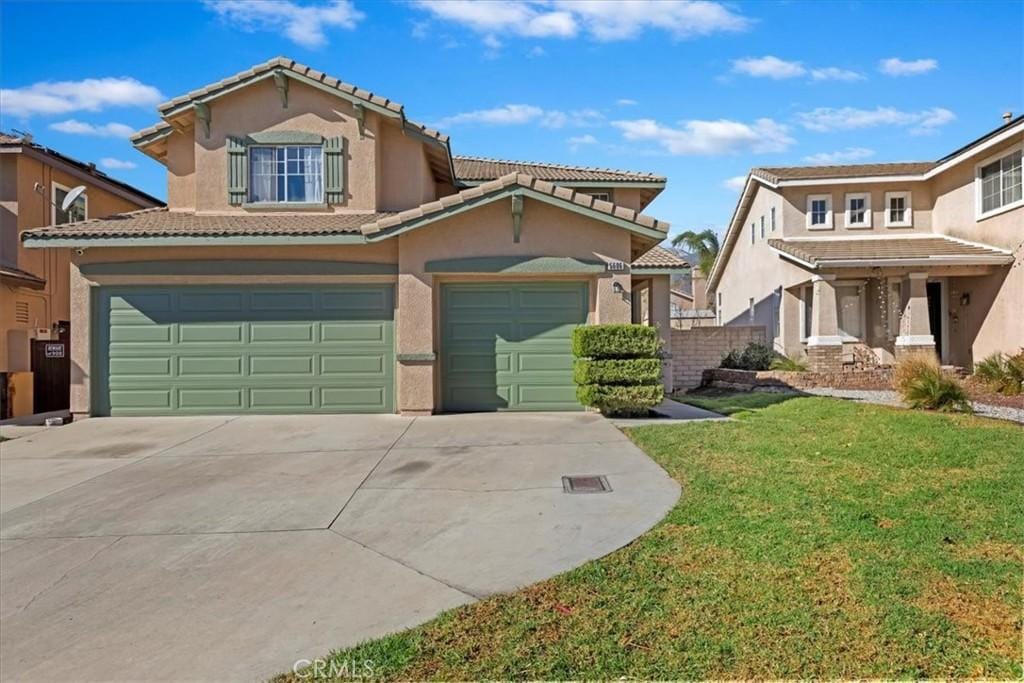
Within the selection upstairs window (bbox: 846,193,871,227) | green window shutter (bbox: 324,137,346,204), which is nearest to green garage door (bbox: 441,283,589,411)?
green window shutter (bbox: 324,137,346,204)

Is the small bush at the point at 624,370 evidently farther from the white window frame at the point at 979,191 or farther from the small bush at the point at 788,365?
the white window frame at the point at 979,191

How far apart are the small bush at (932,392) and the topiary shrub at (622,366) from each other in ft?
14.5

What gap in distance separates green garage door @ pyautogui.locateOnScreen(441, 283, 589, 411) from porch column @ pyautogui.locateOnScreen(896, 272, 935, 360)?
1239 centimetres

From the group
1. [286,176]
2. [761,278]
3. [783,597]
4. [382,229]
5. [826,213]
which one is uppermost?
[826,213]

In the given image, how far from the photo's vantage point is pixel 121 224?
1201cm

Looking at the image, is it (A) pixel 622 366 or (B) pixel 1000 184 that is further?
(B) pixel 1000 184

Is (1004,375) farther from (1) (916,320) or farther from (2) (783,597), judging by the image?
(2) (783,597)

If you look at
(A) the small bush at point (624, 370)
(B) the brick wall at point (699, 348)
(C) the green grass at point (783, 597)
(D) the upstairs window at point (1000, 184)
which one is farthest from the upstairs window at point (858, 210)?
(C) the green grass at point (783, 597)

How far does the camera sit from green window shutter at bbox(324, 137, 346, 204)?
12977 mm

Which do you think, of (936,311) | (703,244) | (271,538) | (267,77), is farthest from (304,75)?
(703,244)

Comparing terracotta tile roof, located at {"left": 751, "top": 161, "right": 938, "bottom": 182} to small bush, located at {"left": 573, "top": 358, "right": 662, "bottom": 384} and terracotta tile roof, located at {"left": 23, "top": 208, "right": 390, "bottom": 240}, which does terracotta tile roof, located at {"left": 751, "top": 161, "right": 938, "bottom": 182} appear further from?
terracotta tile roof, located at {"left": 23, "top": 208, "right": 390, "bottom": 240}

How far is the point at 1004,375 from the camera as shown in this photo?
14.2 metres

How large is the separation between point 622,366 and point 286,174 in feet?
27.1

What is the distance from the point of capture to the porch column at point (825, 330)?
18.5 metres
